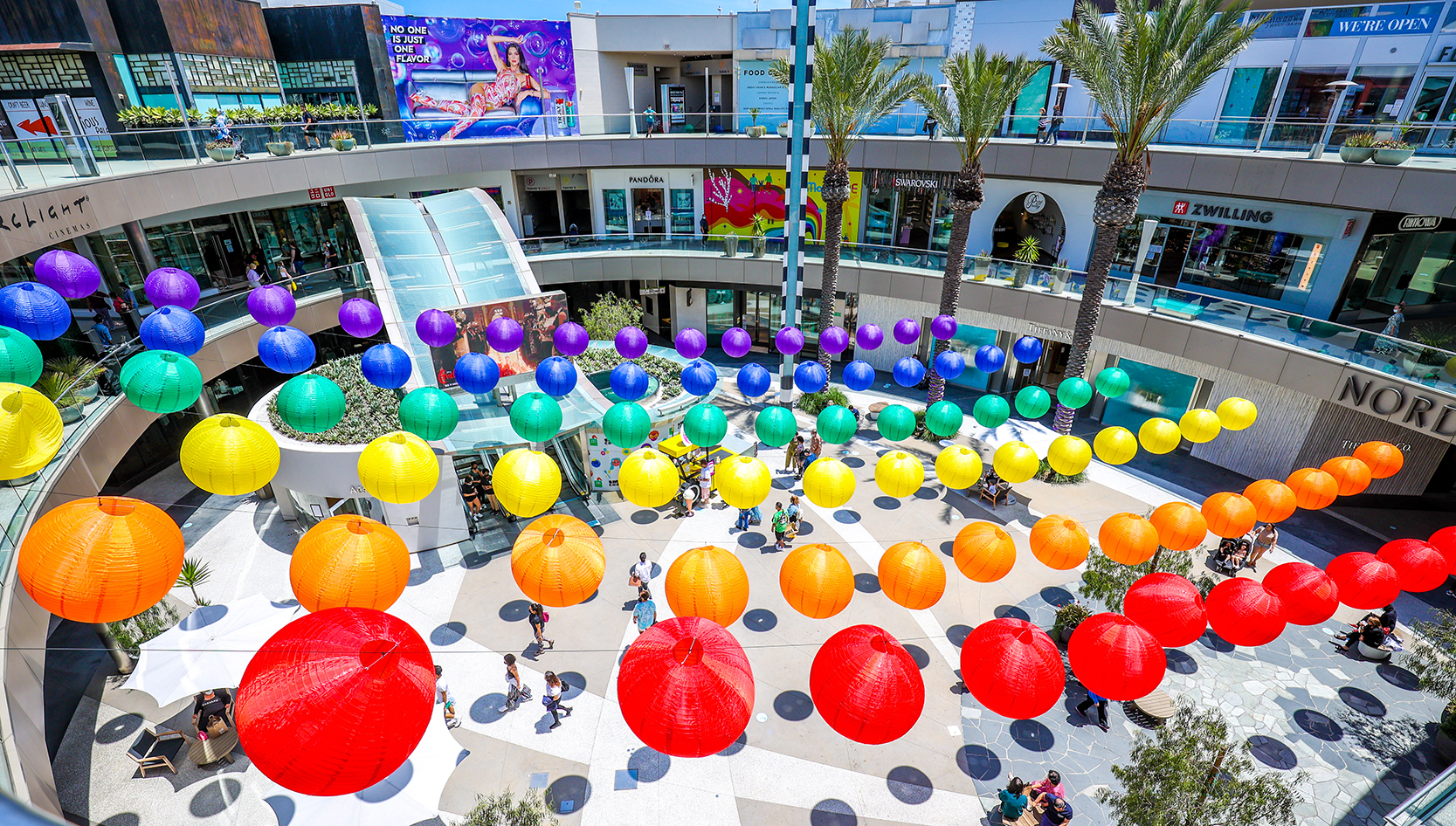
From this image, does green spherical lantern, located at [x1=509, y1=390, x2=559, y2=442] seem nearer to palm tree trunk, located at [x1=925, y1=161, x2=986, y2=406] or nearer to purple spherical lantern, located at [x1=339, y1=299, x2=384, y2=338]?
purple spherical lantern, located at [x1=339, y1=299, x2=384, y2=338]

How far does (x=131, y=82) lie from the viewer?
2470cm

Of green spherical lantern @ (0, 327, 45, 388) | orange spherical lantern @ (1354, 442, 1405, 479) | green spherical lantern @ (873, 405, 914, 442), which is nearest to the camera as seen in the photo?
green spherical lantern @ (0, 327, 45, 388)

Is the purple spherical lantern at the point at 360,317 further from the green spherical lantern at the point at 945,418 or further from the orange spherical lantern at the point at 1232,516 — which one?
the orange spherical lantern at the point at 1232,516

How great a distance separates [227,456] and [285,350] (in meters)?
4.66

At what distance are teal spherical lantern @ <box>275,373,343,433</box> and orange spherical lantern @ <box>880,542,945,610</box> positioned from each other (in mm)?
11474

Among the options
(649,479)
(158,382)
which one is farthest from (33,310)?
(649,479)

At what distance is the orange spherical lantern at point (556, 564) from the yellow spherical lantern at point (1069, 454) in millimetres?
10889

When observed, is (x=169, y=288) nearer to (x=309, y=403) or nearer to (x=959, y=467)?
(x=309, y=403)

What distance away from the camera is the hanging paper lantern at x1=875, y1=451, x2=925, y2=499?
14797mm

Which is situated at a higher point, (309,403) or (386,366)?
(386,366)

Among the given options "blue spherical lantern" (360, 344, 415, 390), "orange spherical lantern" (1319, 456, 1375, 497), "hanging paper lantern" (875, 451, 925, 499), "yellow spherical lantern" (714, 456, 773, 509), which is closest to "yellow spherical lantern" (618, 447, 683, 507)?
"yellow spherical lantern" (714, 456, 773, 509)

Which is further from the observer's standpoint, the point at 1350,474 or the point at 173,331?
the point at 1350,474

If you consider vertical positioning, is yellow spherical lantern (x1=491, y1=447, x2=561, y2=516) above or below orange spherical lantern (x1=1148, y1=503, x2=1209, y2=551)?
above

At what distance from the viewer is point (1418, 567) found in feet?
42.2
